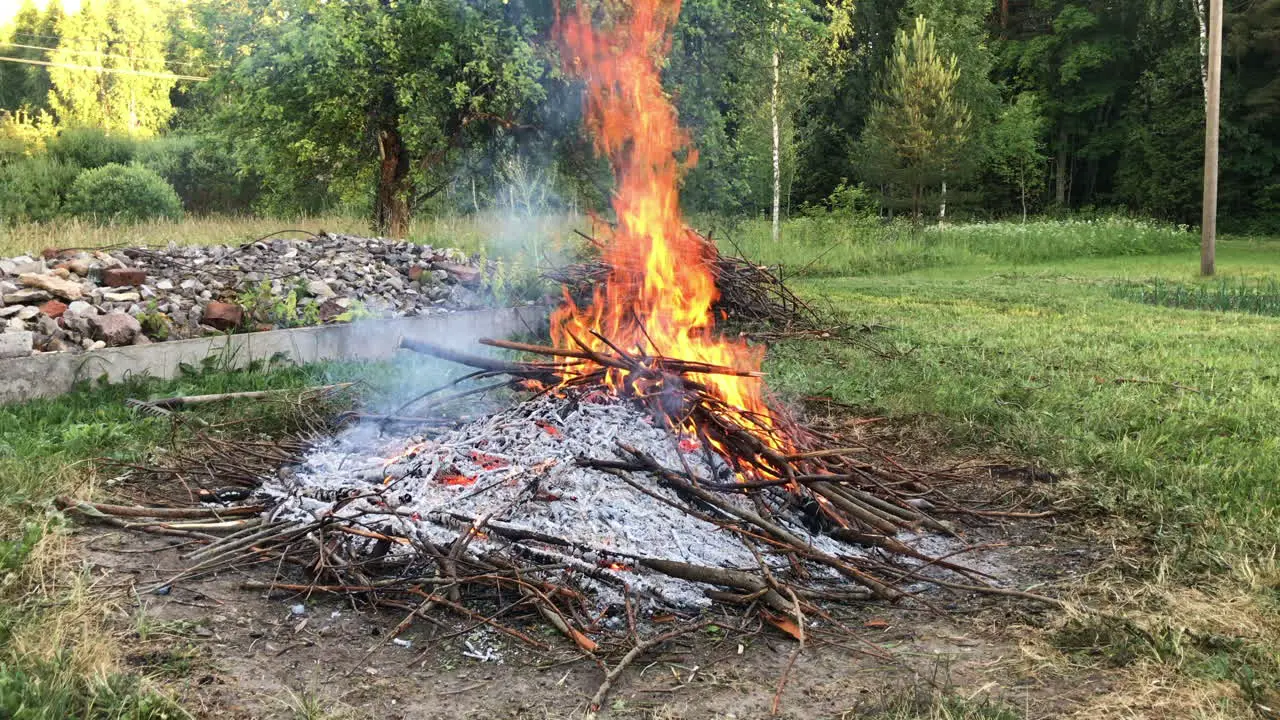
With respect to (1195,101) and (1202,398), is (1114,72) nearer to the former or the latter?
(1195,101)

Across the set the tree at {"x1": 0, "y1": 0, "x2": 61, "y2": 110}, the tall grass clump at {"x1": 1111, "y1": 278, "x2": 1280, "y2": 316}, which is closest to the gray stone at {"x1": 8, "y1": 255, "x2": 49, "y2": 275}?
the tall grass clump at {"x1": 1111, "y1": 278, "x2": 1280, "y2": 316}

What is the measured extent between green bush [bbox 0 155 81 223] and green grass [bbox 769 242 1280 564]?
20522mm

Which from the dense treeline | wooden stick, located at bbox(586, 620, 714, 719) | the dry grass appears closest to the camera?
wooden stick, located at bbox(586, 620, 714, 719)

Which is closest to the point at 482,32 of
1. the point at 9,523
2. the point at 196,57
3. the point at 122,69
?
the point at 196,57

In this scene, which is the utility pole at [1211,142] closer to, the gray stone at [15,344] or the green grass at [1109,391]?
the green grass at [1109,391]

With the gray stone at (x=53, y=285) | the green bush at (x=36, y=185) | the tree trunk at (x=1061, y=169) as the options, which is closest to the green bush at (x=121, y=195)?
the green bush at (x=36, y=185)

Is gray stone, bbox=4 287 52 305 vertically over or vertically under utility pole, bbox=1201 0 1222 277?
under

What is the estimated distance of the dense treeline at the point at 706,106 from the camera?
13266 millimetres

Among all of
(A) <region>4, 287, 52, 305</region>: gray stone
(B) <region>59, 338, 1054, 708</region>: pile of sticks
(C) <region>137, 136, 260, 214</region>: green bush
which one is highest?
(C) <region>137, 136, 260, 214</region>: green bush

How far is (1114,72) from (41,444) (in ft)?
133

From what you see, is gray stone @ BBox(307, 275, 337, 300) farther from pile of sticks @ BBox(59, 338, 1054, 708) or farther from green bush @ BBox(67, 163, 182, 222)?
green bush @ BBox(67, 163, 182, 222)

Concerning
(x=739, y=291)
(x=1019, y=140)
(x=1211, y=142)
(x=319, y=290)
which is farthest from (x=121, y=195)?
(x=1019, y=140)

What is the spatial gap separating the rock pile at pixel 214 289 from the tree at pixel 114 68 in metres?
41.1

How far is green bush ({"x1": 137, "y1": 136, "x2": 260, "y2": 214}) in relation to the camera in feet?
88.0
